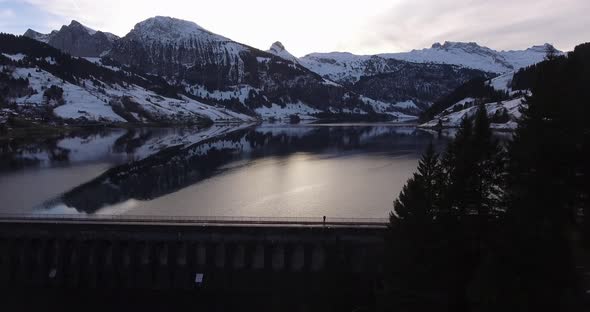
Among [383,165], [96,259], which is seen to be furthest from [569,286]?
[383,165]

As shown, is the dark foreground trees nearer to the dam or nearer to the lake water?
the dam

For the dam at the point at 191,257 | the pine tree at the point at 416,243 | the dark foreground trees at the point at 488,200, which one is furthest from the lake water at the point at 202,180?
the dark foreground trees at the point at 488,200

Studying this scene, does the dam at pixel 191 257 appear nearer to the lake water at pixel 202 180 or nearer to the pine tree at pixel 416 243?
the pine tree at pixel 416 243

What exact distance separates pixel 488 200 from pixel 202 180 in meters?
76.3

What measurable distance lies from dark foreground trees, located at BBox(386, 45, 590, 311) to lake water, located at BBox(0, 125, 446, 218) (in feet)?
118

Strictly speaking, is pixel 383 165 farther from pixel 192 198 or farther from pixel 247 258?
pixel 247 258

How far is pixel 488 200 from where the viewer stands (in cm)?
3136

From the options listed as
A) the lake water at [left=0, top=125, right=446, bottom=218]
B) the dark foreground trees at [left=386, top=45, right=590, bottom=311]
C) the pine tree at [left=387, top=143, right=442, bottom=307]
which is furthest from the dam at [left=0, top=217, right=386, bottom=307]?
the lake water at [left=0, top=125, right=446, bottom=218]

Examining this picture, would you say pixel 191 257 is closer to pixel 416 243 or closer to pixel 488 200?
pixel 416 243

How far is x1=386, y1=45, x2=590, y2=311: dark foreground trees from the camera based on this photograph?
29.4 meters

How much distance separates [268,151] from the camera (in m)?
165

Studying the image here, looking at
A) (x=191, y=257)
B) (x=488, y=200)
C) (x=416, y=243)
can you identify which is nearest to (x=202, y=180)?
(x=191, y=257)

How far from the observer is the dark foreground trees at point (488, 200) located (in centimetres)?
2941

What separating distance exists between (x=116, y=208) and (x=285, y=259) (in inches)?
1560
